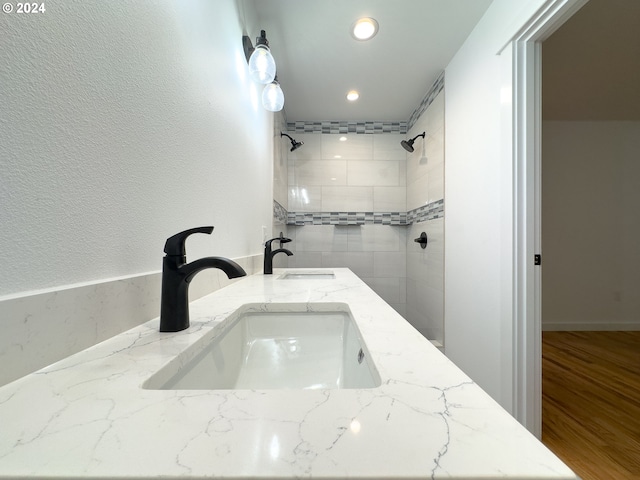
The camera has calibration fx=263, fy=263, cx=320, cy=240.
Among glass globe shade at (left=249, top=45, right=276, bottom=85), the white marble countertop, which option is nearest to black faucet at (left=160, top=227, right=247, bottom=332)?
the white marble countertop

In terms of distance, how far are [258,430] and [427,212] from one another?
230cm

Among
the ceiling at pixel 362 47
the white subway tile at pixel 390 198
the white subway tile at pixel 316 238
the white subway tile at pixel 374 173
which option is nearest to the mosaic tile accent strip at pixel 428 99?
the ceiling at pixel 362 47

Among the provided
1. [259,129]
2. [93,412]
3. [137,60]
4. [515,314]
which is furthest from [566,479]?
[259,129]

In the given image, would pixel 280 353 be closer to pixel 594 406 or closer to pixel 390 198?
pixel 594 406

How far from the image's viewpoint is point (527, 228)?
1165 mm

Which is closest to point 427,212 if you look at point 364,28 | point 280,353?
point 364,28

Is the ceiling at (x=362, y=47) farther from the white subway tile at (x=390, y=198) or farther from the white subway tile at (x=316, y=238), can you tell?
the white subway tile at (x=316, y=238)

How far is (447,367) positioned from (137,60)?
76 centimetres

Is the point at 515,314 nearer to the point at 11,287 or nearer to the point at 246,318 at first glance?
the point at 246,318

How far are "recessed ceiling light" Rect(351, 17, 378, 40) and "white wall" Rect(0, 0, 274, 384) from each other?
1029 mm

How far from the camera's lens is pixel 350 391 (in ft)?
0.94

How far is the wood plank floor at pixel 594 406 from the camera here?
1.12 meters

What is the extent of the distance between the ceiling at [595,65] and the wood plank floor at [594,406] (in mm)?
2237

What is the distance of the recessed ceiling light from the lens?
4.80ft
